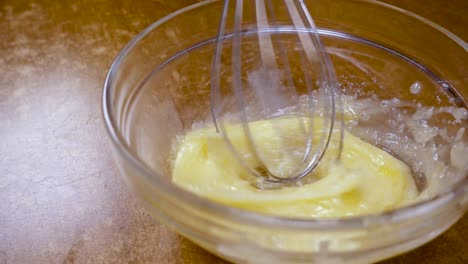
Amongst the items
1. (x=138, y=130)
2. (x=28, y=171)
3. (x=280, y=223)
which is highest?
(x=280, y=223)

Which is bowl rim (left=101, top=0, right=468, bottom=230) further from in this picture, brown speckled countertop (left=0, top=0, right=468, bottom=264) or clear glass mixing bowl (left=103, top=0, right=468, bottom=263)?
brown speckled countertop (left=0, top=0, right=468, bottom=264)

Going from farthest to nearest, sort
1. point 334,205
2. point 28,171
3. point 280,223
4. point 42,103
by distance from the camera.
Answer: point 42,103
point 28,171
point 334,205
point 280,223

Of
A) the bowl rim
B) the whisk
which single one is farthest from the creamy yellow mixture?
the bowl rim

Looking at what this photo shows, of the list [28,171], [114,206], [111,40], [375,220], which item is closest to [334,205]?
[375,220]

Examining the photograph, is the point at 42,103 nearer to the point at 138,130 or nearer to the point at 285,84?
the point at 138,130

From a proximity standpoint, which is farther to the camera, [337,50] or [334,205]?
[337,50]

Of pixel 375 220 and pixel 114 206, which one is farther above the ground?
pixel 375 220
